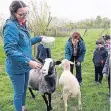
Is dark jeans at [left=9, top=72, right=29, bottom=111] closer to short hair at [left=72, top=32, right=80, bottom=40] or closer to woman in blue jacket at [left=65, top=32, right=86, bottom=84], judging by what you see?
short hair at [left=72, top=32, right=80, bottom=40]

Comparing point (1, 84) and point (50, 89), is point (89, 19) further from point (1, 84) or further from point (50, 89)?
point (50, 89)

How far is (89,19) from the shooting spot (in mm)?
23422

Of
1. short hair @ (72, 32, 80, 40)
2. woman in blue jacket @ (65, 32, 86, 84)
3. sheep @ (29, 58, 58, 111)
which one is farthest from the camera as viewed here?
woman in blue jacket @ (65, 32, 86, 84)

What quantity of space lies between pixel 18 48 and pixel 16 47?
70 millimetres

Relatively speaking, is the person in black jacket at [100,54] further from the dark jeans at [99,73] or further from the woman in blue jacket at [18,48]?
the woman in blue jacket at [18,48]

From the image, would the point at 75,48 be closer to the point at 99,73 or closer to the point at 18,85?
the point at 99,73

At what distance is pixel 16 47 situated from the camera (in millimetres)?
4160

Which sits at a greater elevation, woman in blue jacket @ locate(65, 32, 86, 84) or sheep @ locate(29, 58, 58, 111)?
woman in blue jacket @ locate(65, 32, 86, 84)

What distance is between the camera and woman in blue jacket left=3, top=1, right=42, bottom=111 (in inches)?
159

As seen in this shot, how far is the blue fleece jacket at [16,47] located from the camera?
4031mm

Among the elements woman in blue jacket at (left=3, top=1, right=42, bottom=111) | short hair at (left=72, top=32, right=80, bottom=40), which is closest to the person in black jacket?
short hair at (left=72, top=32, right=80, bottom=40)

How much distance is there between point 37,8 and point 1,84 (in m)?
7.94

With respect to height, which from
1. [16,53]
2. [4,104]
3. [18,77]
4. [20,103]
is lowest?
[4,104]

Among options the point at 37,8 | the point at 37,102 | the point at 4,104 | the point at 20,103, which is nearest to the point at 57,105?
the point at 37,102
